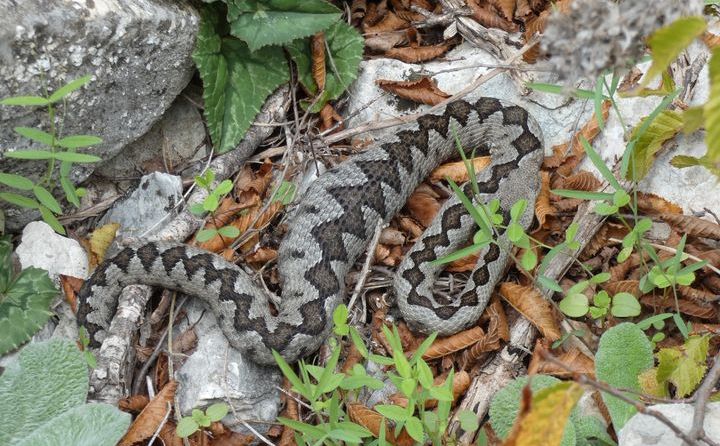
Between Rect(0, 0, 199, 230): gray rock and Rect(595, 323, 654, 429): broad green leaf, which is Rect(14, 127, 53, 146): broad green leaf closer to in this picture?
Rect(0, 0, 199, 230): gray rock

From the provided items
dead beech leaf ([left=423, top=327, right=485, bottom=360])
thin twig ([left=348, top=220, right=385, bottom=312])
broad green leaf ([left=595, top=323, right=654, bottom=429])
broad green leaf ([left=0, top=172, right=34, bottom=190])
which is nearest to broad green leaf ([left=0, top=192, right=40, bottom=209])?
broad green leaf ([left=0, top=172, right=34, bottom=190])

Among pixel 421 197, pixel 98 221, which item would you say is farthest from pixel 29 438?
pixel 421 197

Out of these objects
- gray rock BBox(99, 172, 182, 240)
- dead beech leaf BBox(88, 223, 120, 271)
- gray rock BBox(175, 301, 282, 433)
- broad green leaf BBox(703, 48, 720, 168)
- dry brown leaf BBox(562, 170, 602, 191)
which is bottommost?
gray rock BBox(175, 301, 282, 433)

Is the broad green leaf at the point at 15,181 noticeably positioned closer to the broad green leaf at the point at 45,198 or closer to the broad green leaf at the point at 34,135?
the broad green leaf at the point at 45,198

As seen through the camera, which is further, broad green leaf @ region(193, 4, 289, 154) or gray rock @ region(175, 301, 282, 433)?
broad green leaf @ region(193, 4, 289, 154)

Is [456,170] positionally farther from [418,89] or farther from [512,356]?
[512,356]

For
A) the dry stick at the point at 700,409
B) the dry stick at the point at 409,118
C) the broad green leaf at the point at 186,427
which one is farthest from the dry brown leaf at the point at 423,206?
the dry stick at the point at 700,409
